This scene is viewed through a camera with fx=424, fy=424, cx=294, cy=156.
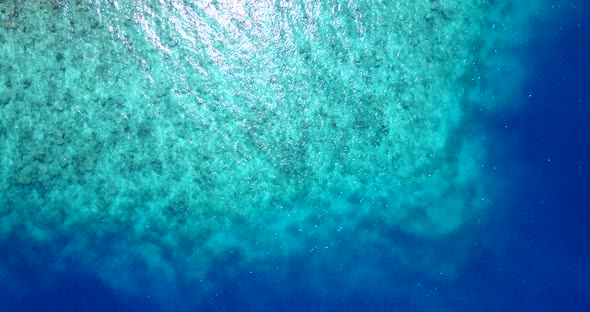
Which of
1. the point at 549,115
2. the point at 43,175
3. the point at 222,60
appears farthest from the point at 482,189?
the point at 43,175

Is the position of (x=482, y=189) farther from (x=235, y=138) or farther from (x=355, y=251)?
(x=235, y=138)

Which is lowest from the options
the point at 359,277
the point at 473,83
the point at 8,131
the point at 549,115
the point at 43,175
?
the point at 359,277

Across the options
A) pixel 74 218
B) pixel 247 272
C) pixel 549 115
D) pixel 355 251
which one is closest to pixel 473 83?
pixel 549 115

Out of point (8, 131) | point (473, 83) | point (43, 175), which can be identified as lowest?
point (473, 83)

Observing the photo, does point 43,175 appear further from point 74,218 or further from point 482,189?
point 482,189

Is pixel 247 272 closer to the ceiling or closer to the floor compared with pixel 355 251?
closer to the ceiling

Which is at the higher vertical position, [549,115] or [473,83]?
[473,83]
